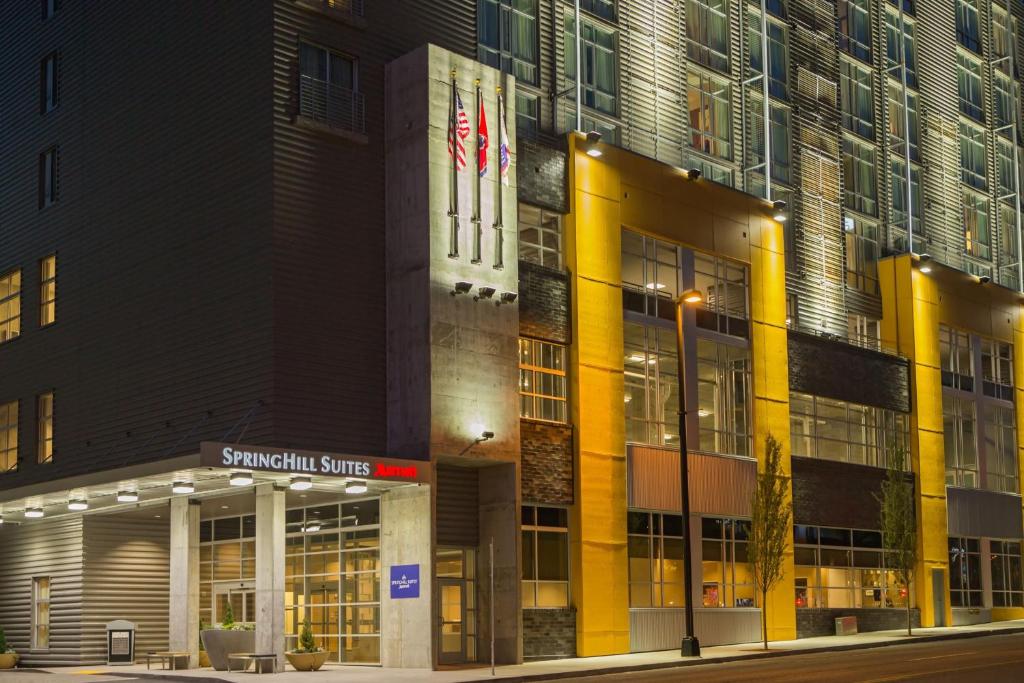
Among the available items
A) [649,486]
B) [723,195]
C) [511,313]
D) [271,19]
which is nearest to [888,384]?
[723,195]

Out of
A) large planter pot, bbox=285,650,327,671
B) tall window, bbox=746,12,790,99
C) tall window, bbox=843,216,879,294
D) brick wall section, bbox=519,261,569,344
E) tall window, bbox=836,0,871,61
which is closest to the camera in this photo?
large planter pot, bbox=285,650,327,671

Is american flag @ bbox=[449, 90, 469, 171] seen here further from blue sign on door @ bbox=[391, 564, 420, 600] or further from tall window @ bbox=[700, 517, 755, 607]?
tall window @ bbox=[700, 517, 755, 607]

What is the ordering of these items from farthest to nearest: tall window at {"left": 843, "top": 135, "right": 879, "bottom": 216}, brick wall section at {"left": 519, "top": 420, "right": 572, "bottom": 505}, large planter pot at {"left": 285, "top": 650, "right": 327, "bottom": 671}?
tall window at {"left": 843, "top": 135, "right": 879, "bottom": 216}
brick wall section at {"left": 519, "top": 420, "right": 572, "bottom": 505}
large planter pot at {"left": 285, "top": 650, "right": 327, "bottom": 671}

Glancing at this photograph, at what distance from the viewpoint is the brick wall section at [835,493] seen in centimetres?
4862

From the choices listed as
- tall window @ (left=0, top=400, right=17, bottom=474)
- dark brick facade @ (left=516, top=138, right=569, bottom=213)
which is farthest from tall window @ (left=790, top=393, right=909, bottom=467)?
tall window @ (left=0, top=400, right=17, bottom=474)

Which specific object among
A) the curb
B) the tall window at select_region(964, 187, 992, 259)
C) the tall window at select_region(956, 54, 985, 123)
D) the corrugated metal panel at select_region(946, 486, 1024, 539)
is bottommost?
the curb

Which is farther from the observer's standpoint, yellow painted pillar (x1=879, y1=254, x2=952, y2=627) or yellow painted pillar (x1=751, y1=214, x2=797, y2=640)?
yellow painted pillar (x1=879, y1=254, x2=952, y2=627)

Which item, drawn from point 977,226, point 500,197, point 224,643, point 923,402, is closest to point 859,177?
point 923,402

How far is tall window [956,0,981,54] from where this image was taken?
218ft

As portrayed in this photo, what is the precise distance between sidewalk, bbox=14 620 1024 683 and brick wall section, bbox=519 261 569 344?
909 cm

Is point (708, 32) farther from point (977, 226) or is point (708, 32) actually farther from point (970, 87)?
point (970, 87)

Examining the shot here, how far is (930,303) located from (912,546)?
1178 centimetres

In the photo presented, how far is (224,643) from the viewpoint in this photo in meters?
33.8

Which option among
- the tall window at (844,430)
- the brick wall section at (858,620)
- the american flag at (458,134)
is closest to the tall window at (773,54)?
the tall window at (844,430)
